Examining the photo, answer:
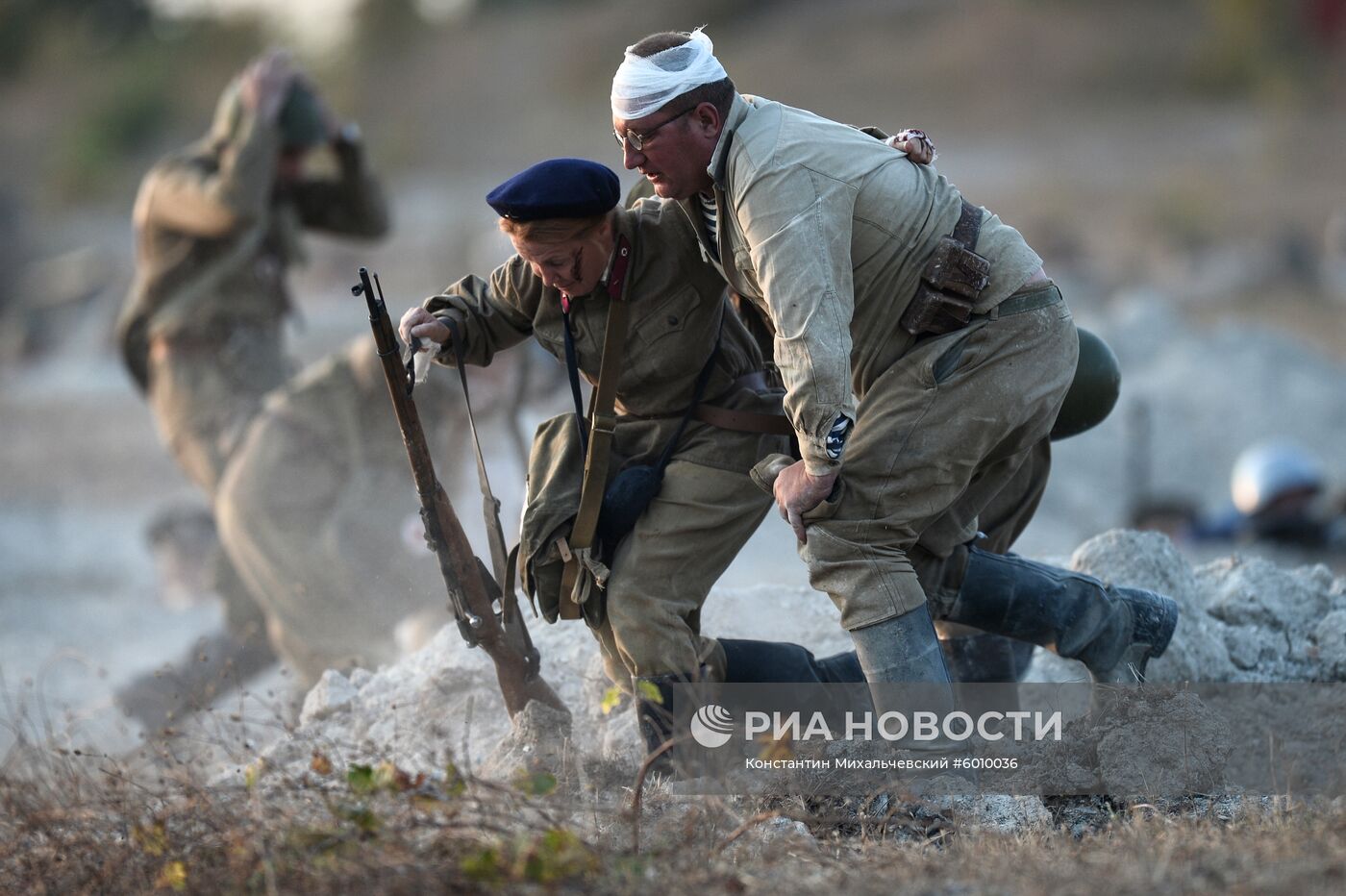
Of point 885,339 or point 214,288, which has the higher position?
point 885,339

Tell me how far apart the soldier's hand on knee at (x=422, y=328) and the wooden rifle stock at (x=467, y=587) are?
0.46ft

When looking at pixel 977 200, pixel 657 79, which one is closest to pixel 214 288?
pixel 657 79

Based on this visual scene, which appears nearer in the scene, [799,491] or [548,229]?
[799,491]

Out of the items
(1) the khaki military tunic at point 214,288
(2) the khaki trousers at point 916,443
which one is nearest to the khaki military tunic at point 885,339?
(2) the khaki trousers at point 916,443

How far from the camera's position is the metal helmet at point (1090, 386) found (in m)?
4.14

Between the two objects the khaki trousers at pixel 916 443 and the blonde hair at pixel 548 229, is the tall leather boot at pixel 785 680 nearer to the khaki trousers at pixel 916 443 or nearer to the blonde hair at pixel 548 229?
the khaki trousers at pixel 916 443

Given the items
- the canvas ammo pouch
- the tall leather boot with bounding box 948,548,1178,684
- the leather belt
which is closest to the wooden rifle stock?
the tall leather boot with bounding box 948,548,1178,684

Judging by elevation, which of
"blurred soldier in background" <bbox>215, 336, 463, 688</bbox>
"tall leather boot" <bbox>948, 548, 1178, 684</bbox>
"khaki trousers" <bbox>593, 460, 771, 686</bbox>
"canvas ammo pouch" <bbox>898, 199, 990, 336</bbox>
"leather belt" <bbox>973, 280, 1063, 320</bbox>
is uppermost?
"canvas ammo pouch" <bbox>898, 199, 990, 336</bbox>

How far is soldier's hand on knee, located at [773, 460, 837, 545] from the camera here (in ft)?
11.5

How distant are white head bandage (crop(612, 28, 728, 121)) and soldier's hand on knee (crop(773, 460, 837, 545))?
879 millimetres

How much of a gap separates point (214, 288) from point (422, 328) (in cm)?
421

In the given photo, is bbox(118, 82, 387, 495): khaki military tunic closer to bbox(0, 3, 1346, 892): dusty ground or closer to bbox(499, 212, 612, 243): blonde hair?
bbox(0, 3, 1346, 892): dusty ground

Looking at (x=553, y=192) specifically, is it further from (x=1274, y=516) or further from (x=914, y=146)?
(x=1274, y=516)

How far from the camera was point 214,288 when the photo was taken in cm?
780
